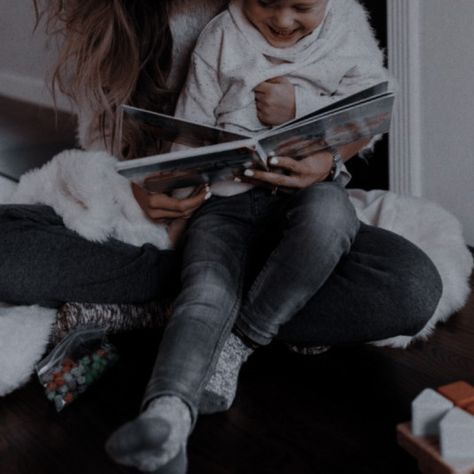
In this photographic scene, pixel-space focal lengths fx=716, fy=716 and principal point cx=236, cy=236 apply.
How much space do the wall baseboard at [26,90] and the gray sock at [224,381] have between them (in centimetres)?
227

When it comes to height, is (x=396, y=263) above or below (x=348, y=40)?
below

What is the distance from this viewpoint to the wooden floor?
40.6 inches

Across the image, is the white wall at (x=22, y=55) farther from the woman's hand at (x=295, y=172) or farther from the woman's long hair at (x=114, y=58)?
the woman's hand at (x=295, y=172)

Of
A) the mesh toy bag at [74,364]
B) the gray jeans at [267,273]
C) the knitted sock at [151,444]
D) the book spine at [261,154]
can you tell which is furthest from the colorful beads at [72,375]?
the book spine at [261,154]

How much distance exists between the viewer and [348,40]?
1.36 metres

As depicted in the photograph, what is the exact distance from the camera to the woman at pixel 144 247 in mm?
1220

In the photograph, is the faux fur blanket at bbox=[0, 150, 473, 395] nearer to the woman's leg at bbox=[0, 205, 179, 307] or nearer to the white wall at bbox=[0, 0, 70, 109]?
the woman's leg at bbox=[0, 205, 179, 307]

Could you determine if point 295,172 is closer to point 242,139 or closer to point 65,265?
point 242,139

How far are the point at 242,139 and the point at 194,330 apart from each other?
0.99 feet

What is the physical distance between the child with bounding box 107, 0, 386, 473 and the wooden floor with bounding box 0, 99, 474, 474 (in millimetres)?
98

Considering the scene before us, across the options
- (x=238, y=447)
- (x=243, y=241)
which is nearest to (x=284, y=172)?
(x=243, y=241)

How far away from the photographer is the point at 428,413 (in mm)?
936

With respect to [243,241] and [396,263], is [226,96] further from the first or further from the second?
[396,263]

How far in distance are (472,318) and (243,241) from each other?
0.55 metres
